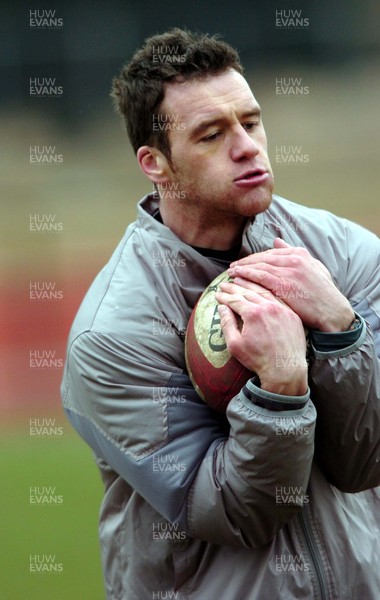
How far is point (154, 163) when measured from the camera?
294 cm

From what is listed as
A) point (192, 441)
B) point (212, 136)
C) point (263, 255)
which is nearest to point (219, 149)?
point (212, 136)

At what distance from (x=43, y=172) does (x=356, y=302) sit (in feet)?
14.4

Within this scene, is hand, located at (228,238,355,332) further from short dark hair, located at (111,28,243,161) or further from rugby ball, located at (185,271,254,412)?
short dark hair, located at (111,28,243,161)

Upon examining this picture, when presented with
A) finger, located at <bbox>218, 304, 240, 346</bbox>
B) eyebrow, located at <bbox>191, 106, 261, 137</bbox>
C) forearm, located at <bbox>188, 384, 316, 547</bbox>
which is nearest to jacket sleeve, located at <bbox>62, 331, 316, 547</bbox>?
forearm, located at <bbox>188, 384, 316, 547</bbox>

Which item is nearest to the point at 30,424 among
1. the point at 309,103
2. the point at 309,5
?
the point at 309,103

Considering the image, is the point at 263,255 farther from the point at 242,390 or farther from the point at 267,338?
the point at 242,390

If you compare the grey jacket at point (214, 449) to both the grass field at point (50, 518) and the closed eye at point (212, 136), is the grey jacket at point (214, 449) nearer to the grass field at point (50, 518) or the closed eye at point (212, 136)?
the closed eye at point (212, 136)

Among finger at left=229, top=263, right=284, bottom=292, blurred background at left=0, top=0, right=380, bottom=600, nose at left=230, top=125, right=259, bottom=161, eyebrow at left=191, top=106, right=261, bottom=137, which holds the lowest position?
blurred background at left=0, top=0, right=380, bottom=600

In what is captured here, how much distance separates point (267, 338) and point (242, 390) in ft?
0.46

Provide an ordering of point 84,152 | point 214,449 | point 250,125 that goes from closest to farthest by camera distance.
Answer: point 214,449
point 250,125
point 84,152

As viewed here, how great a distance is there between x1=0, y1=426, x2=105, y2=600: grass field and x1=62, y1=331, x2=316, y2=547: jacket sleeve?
3045mm

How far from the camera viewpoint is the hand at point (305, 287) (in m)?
2.47

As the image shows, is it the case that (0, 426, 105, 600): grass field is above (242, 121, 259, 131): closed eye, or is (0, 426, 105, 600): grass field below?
below

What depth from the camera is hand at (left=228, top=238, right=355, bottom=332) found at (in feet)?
8.11
